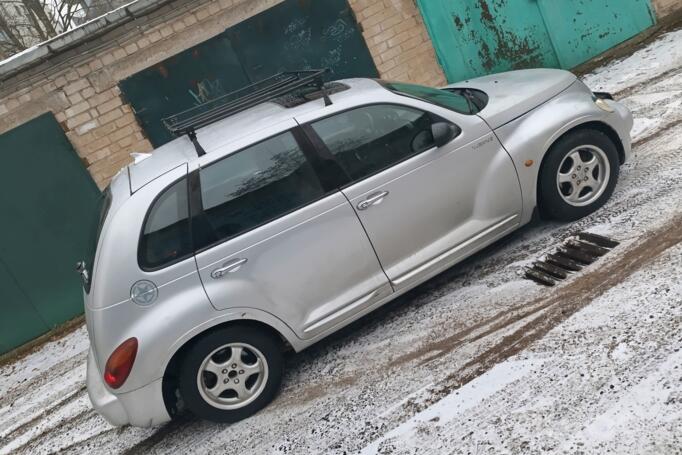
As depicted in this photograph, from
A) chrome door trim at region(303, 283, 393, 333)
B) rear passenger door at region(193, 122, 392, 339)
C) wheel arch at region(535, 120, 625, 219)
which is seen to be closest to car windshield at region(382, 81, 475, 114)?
wheel arch at region(535, 120, 625, 219)

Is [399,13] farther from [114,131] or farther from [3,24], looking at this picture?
[3,24]

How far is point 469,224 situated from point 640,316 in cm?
132

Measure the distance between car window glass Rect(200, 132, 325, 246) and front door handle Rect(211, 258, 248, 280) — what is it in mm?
173

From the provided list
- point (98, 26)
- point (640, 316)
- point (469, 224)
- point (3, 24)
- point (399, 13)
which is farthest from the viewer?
point (3, 24)

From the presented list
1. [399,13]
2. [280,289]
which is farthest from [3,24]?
[280,289]

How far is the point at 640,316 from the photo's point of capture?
11.0 feet

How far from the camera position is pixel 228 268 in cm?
368

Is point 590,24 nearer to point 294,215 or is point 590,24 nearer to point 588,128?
point 588,128

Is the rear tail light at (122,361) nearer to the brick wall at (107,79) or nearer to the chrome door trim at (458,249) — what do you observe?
the chrome door trim at (458,249)

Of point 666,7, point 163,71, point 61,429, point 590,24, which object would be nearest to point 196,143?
point 61,429

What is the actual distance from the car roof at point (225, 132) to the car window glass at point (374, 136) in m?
0.15

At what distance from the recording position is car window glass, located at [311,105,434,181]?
3975mm

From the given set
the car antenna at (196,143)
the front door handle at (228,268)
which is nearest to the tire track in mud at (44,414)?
the front door handle at (228,268)

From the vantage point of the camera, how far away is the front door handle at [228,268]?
144 inches
